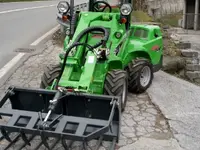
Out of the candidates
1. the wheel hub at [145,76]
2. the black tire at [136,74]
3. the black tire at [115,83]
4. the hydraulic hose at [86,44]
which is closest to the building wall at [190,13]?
the wheel hub at [145,76]

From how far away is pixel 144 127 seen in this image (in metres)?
5.01

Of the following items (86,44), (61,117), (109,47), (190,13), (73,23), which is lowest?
(190,13)

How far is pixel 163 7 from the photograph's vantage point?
30.5 metres

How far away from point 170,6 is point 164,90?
89.5 feet

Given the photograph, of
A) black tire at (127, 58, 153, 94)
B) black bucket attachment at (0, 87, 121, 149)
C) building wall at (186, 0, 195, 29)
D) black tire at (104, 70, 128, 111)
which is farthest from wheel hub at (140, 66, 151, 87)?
building wall at (186, 0, 195, 29)

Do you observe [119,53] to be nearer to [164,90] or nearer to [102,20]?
[102,20]

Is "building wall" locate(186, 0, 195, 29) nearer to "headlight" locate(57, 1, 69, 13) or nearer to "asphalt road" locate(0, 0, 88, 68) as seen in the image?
"asphalt road" locate(0, 0, 88, 68)

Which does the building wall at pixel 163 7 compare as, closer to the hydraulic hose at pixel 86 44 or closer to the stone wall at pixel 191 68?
the stone wall at pixel 191 68

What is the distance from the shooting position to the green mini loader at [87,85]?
157 inches

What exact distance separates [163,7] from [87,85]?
27218 mm

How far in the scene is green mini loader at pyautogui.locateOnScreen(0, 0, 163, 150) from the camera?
398 centimetres

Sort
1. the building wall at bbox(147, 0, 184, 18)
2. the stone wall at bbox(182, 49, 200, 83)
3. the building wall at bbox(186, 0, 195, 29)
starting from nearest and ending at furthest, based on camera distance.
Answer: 1. the stone wall at bbox(182, 49, 200, 83)
2. the building wall at bbox(147, 0, 184, 18)
3. the building wall at bbox(186, 0, 195, 29)

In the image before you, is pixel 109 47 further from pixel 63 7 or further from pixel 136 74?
pixel 63 7

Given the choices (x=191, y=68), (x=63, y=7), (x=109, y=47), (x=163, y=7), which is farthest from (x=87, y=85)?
(x=163, y=7)
